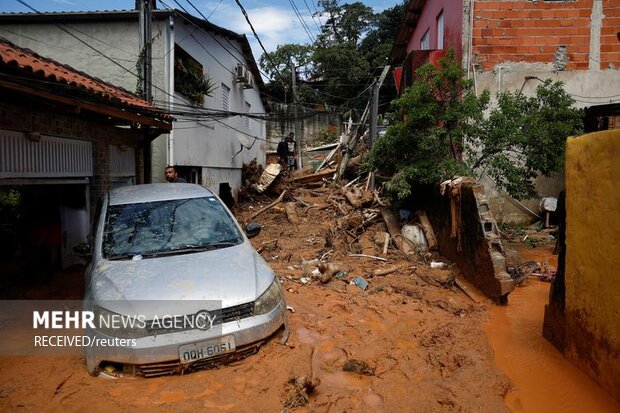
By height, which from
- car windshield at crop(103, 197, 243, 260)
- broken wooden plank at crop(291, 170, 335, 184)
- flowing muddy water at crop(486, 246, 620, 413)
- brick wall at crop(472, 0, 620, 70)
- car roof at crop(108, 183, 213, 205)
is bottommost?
flowing muddy water at crop(486, 246, 620, 413)

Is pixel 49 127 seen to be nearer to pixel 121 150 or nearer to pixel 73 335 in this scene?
pixel 121 150

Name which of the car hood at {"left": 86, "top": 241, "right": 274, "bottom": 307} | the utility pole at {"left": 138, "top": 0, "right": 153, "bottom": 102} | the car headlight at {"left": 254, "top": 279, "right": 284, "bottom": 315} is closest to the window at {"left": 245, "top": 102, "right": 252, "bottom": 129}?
the utility pole at {"left": 138, "top": 0, "right": 153, "bottom": 102}

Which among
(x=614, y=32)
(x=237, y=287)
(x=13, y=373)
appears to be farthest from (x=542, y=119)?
(x=13, y=373)

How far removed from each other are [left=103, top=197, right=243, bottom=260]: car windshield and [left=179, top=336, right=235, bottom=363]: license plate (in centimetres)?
125

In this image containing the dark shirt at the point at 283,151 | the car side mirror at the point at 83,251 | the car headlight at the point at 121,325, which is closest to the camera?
the car headlight at the point at 121,325

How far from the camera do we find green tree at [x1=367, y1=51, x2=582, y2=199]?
8.65m

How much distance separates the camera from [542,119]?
345 inches

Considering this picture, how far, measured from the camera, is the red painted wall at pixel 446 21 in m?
10.9

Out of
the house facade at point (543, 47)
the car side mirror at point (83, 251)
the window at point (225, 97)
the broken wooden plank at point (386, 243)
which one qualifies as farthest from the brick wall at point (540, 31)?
the car side mirror at point (83, 251)

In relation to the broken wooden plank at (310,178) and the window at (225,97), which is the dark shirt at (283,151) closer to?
the broken wooden plank at (310,178)

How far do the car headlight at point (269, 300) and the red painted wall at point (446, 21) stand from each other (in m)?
9.09

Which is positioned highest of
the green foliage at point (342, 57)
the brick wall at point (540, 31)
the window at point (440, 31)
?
the green foliage at point (342, 57)

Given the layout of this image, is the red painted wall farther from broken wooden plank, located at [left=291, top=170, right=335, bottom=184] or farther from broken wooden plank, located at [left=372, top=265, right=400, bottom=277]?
broken wooden plank, located at [left=291, top=170, right=335, bottom=184]

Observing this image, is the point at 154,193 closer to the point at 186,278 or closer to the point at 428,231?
the point at 186,278
